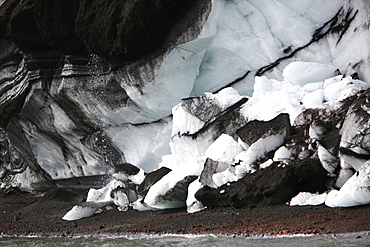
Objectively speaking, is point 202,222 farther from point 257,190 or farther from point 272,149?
point 272,149

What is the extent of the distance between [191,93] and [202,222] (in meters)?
6.67

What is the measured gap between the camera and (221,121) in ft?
35.5

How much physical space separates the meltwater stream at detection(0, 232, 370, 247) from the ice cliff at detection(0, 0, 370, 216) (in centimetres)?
133

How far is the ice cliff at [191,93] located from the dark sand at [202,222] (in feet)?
1.17

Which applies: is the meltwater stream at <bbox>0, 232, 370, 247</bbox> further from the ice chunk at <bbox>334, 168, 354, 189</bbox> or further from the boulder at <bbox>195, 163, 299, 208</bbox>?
the ice chunk at <bbox>334, 168, 354, 189</bbox>

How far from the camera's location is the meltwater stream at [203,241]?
4688 mm

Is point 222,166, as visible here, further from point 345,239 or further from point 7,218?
point 7,218

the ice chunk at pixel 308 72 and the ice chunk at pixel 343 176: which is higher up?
the ice chunk at pixel 308 72

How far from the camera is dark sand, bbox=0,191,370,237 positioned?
18.0 ft

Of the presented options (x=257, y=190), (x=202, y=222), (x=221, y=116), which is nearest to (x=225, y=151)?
(x=257, y=190)

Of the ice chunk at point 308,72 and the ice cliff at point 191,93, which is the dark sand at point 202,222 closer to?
the ice cliff at point 191,93

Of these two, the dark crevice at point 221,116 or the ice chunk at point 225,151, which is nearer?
the ice chunk at point 225,151

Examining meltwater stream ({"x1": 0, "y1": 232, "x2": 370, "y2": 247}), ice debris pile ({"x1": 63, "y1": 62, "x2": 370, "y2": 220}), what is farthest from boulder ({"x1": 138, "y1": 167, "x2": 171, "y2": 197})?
meltwater stream ({"x1": 0, "y1": 232, "x2": 370, "y2": 247})

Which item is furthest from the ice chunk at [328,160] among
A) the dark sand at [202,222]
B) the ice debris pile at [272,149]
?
the dark sand at [202,222]
